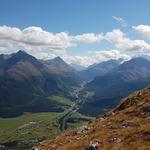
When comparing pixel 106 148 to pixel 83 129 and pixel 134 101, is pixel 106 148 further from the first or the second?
pixel 134 101

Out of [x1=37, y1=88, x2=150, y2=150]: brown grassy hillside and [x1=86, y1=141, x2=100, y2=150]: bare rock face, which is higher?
[x1=37, y1=88, x2=150, y2=150]: brown grassy hillside

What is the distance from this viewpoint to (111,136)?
177 feet

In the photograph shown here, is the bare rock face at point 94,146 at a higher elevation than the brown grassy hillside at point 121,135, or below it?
below

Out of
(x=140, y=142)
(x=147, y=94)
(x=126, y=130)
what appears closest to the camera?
(x=140, y=142)

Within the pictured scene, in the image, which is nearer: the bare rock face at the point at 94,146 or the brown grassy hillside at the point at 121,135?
the brown grassy hillside at the point at 121,135

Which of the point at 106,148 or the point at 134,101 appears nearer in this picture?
the point at 106,148

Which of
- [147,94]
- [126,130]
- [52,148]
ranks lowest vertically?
[52,148]

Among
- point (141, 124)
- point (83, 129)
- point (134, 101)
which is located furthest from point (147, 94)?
point (141, 124)

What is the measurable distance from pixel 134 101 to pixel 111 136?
2793 centimetres

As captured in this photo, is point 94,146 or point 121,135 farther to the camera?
point 121,135

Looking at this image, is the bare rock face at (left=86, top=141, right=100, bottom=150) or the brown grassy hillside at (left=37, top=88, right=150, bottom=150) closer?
the brown grassy hillside at (left=37, top=88, right=150, bottom=150)

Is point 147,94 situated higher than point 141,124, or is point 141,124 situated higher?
point 147,94

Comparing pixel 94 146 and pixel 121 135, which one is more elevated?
pixel 121 135

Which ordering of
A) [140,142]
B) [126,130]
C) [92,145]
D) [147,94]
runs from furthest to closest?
[147,94], [126,130], [92,145], [140,142]
